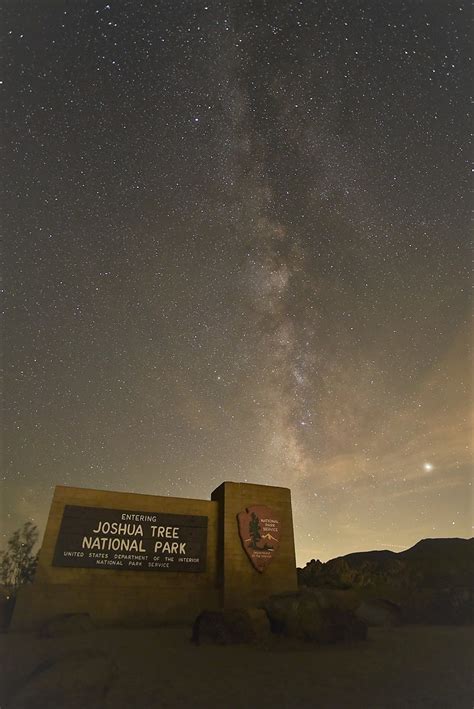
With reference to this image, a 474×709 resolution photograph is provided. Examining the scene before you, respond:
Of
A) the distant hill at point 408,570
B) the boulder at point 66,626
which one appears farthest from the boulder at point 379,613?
the boulder at point 66,626

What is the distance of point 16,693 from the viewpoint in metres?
7.73

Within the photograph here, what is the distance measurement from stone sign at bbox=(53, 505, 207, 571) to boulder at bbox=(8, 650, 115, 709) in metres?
8.00

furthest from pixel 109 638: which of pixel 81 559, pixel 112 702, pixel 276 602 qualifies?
pixel 112 702

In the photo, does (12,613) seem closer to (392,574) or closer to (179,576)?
(179,576)

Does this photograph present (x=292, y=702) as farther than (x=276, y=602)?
No

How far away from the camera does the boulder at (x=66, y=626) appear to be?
13263 mm

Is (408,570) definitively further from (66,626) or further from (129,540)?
(66,626)

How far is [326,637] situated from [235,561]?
587 centimetres

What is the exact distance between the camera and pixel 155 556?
57.3 ft

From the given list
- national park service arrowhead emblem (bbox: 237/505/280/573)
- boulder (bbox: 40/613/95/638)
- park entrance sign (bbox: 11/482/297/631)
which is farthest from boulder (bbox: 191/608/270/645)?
national park service arrowhead emblem (bbox: 237/505/280/573)

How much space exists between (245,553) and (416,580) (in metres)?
22.7

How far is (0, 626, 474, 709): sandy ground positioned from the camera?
25.3 feet

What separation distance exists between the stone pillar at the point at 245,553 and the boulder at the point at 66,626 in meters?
5.70

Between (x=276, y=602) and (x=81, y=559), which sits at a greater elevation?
(x=81, y=559)
